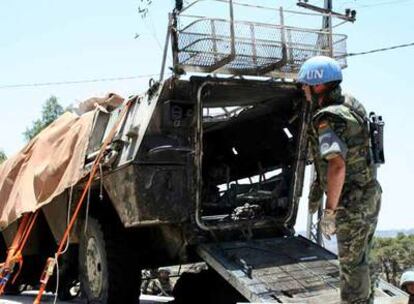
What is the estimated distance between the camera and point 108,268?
6.21m

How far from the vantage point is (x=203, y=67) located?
237 inches

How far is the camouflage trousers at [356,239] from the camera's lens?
4434 millimetres

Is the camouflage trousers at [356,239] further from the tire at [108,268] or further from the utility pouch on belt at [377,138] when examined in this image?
the tire at [108,268]

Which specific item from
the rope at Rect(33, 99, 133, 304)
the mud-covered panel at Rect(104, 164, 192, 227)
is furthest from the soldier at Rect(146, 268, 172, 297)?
the mud-covered panel at Rect(104, 164, 192, 227)

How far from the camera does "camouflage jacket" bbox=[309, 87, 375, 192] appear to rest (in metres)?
4.30

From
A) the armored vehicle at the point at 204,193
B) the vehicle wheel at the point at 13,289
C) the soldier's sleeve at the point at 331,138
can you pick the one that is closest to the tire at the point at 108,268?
the armored vehicle at the point at 204,193

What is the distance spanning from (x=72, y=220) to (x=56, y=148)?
1.24m

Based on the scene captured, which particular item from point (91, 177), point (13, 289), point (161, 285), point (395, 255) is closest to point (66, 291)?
point (161, 285)

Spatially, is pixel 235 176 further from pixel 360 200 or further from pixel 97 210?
pixel 360 200

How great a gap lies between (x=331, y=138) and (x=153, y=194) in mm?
2010

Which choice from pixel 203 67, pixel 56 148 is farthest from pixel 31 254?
pixel 203 67

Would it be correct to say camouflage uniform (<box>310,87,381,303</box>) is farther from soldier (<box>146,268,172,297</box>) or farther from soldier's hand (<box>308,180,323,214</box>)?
soldier (<box>146,268,172,297</box>)

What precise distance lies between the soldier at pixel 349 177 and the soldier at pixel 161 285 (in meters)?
3.93

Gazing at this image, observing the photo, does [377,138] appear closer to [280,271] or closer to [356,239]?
[356,239]
